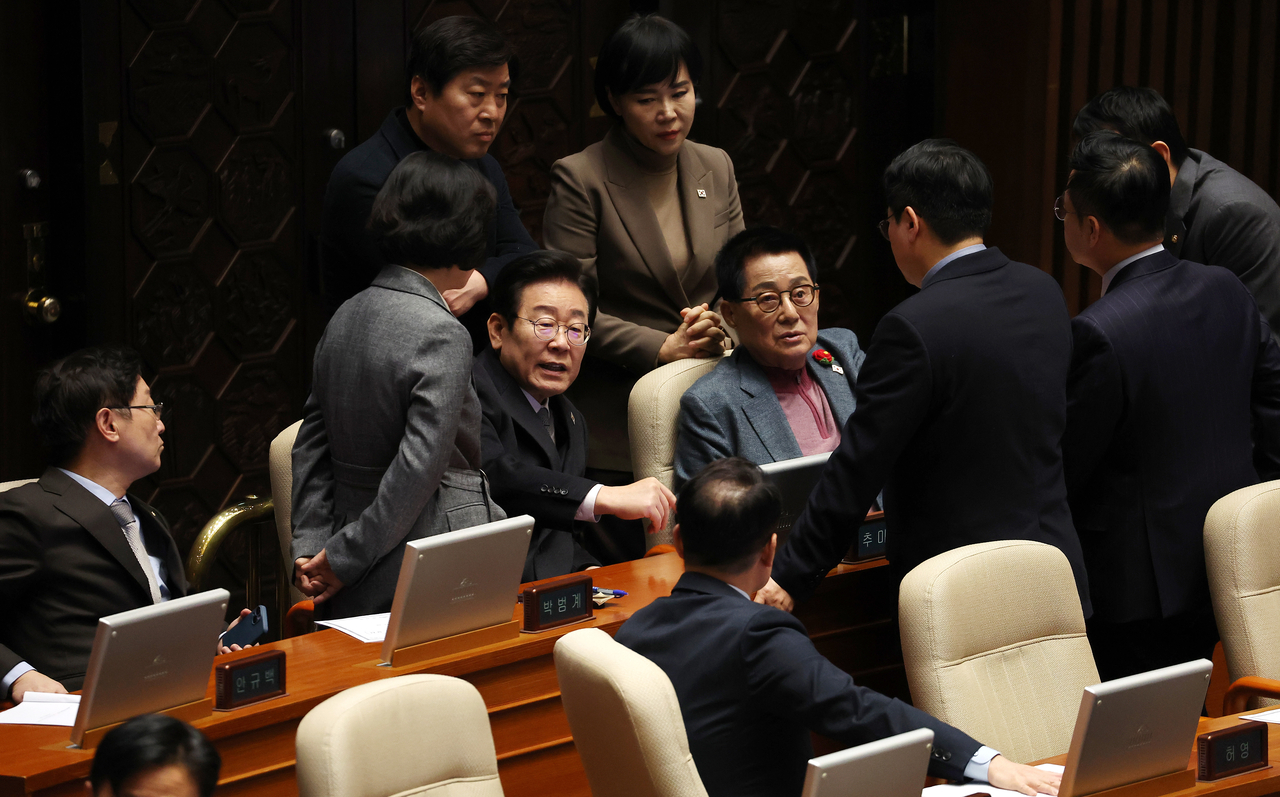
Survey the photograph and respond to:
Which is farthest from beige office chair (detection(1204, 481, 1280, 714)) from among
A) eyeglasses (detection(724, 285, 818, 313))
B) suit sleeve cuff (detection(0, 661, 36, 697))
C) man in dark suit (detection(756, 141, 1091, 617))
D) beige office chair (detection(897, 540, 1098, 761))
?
suit sleeve cuff (detection(0, 661, 36, 697))

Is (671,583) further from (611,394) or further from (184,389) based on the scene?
(184,389)

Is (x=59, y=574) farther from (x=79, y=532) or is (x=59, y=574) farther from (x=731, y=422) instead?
(x=731, y=422)

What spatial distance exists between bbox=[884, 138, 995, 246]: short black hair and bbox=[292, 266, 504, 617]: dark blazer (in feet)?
2.85

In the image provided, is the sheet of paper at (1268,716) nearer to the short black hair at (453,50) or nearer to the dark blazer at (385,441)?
the dark blazer at (385,441)

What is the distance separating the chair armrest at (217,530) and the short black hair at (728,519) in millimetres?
1467

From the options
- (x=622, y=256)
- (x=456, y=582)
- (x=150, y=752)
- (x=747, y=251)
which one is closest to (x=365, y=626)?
(x=456, y=582)

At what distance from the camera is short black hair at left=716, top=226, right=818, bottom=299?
10.8 feet

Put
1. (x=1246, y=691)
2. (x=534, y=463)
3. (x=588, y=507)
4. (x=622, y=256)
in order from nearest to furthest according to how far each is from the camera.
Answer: (x=1246, y=691) < (x=588, y=507) < (x=534, y=463) < (x=622, y=256)

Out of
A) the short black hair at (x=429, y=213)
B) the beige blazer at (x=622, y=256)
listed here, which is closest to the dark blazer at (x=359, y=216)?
the beige blazer at (x=622, y=256)

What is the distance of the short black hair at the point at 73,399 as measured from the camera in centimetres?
262

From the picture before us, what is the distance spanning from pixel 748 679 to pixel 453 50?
1.84 m

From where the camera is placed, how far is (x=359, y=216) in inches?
129

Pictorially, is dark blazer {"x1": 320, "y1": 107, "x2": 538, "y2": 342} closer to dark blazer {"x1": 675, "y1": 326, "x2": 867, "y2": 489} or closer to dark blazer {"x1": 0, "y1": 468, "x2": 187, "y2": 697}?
dark blazer {"x1": 675, "y1": 326, "x2": 867, "y2": 489}

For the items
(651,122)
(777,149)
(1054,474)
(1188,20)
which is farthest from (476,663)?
(1188,20)
